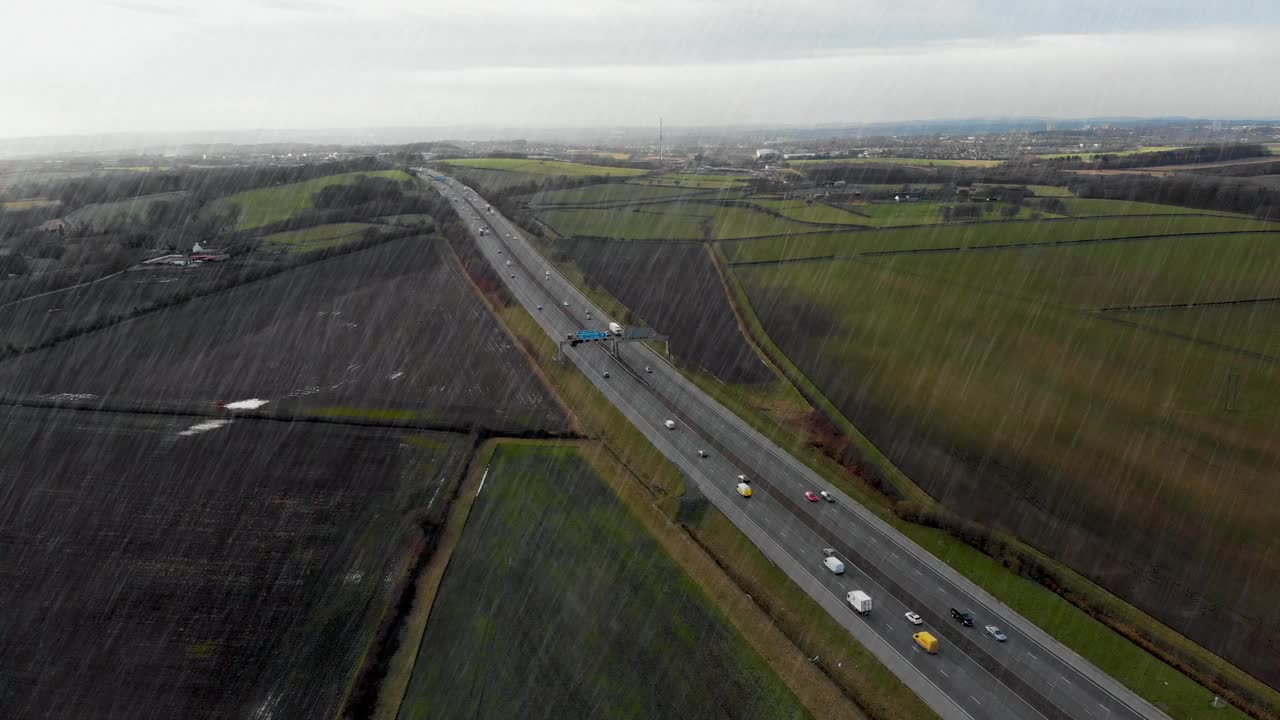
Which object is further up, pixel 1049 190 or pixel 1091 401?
pixel 1049 190

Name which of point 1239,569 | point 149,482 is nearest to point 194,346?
point 149,482

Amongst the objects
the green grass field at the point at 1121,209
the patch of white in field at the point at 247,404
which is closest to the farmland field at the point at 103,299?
the patch of white in field at the point at 247,404

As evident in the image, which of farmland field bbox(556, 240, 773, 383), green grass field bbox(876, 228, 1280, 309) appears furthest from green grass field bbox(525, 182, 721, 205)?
green grass field bbox(876, 228, 1280, 309)

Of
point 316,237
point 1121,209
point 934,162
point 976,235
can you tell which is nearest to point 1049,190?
point 1121,209

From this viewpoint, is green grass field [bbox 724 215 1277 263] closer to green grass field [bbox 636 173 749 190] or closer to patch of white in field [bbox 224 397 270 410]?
green grass field [bbox 636 173 749 190]

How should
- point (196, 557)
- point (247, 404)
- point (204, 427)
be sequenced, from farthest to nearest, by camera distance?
point (247, 404)
point (204, 427)
point (196, 557)

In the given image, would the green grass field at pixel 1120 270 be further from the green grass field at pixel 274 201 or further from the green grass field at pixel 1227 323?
the green grass field at pixel 274 201

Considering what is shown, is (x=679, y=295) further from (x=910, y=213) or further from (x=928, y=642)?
(x=928, y=642)
